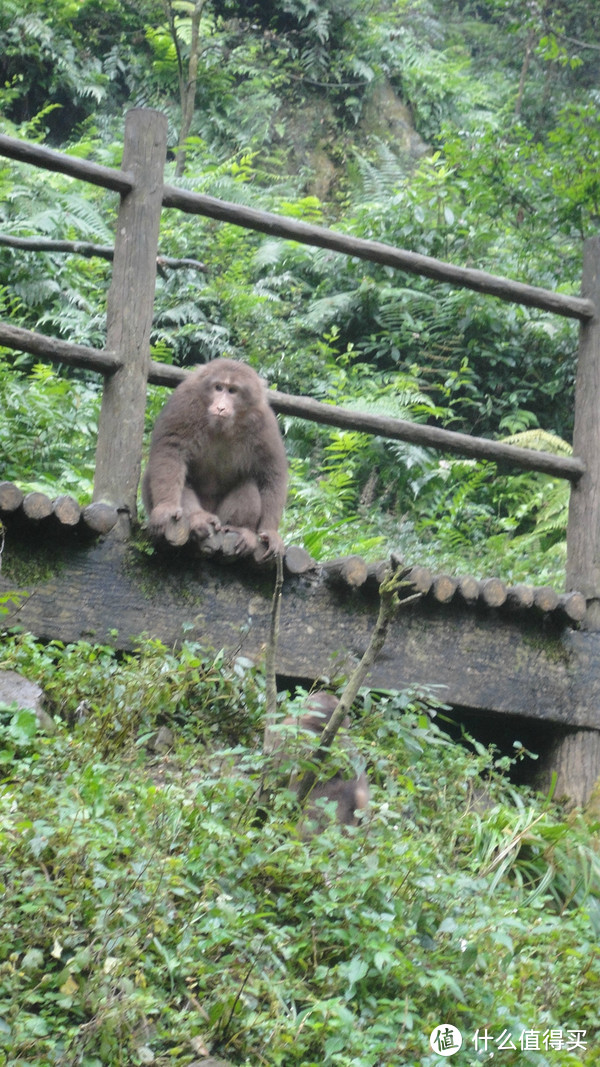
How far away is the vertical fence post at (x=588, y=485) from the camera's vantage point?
5.63m

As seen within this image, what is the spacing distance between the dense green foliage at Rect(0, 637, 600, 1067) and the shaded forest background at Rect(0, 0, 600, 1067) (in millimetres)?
12

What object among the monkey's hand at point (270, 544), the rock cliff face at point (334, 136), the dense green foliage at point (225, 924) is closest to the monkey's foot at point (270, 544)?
the monkey's hand at point (270, 544)

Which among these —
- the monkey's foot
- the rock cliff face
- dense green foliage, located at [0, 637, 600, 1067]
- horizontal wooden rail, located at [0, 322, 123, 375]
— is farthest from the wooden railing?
the rock cliff face

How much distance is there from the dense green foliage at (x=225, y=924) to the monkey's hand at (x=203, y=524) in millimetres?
730

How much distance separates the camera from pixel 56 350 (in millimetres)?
4586

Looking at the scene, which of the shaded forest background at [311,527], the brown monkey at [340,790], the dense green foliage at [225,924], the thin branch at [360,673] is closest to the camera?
the dense green foliage at [225,924]

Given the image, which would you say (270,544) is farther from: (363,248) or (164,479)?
(363,248)

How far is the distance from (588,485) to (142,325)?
2390mm

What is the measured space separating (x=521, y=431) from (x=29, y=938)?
26.3 feet

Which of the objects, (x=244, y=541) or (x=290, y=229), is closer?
(x=244, y=541)

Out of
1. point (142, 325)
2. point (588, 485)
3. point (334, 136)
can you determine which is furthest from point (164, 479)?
point (334, 136)

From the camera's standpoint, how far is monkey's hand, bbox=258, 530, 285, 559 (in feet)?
15.8

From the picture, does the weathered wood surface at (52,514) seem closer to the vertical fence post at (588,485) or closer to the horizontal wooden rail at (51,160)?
the horizontal wooden rail at (51,160)

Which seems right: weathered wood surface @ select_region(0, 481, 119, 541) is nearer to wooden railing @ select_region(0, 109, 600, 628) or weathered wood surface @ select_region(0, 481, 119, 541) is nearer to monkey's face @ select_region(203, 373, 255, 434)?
wooden railing @ select_region(0, 109, 600, 628)
